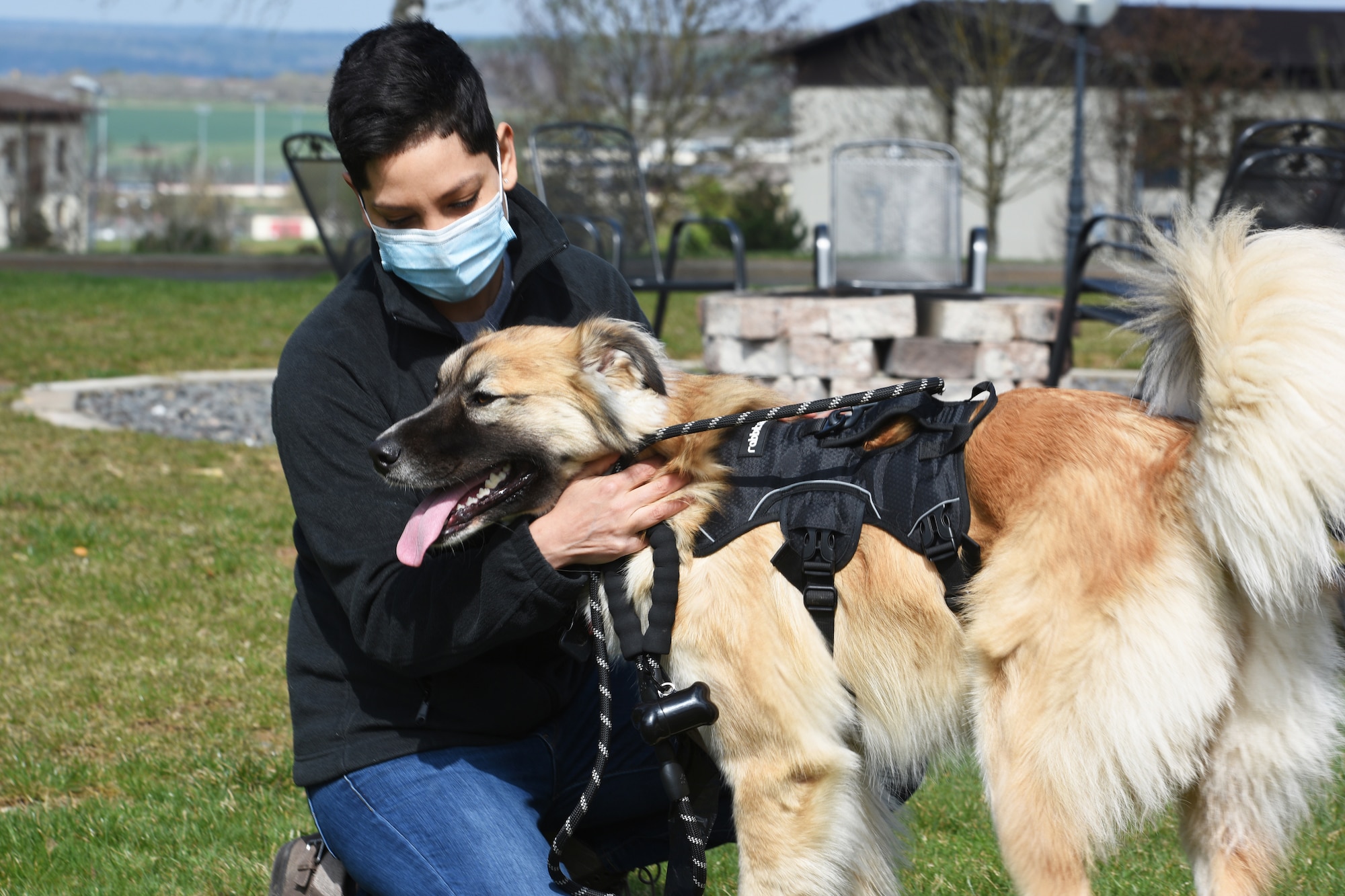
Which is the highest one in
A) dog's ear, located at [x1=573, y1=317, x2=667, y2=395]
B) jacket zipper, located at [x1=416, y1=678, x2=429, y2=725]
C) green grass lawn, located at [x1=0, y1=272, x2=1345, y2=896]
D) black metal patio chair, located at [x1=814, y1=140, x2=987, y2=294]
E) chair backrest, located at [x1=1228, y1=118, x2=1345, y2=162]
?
chair backrest, located at [x1=1228, y1=118, x2=1345, y2=162]

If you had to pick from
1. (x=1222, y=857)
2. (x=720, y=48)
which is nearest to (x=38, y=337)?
(x=1222, y=857)

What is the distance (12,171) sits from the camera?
28.5 metres

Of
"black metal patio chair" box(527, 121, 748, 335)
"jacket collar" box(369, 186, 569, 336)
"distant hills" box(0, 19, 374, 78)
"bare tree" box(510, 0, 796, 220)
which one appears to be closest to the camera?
"jacket collar" box(369, 186, 569, 336)

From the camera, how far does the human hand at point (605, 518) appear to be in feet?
8.14

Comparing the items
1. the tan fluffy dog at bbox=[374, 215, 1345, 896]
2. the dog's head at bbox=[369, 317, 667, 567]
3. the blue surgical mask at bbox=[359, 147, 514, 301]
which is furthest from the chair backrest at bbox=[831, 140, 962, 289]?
the tan fluffy dog at bbox=[374, 215, 1345, 896]

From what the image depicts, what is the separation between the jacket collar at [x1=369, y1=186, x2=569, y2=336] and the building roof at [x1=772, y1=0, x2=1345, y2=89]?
2413cm

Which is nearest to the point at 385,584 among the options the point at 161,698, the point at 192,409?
the point at 161,698

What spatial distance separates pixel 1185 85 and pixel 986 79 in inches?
171

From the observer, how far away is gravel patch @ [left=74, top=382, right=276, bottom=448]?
820 cm

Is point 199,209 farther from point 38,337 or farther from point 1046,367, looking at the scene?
point 1046,367

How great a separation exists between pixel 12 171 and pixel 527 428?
101 feet

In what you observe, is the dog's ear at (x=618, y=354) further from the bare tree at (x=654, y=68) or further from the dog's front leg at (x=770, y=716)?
the bare tree at (x=654, y=68)

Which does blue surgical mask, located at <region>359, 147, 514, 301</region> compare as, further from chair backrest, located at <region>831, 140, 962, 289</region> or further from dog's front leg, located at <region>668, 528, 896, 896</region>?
chair backrest, located at <region>831, 140, 962, 289</region>

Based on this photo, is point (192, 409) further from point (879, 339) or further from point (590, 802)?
point (590, 802)
